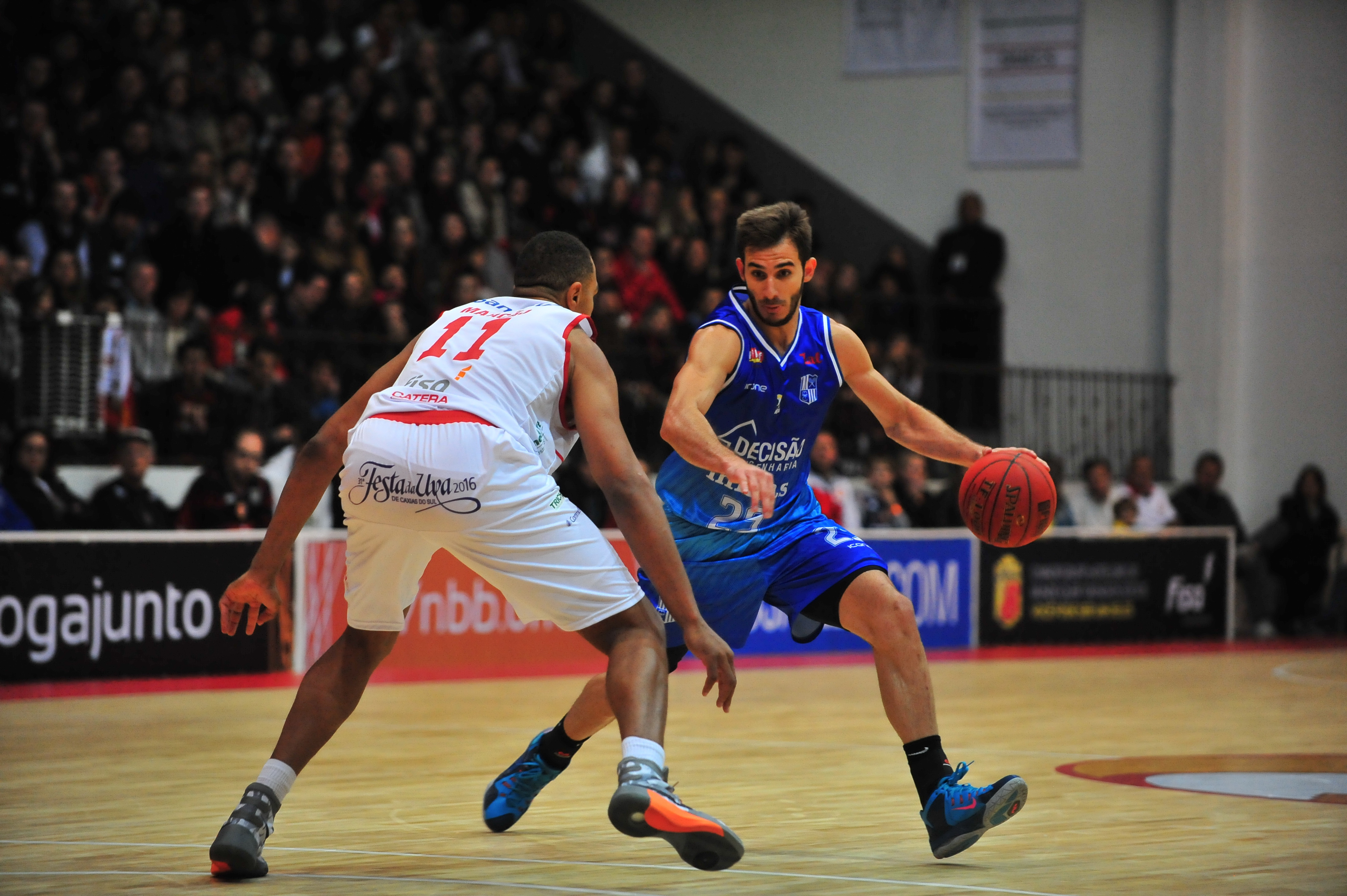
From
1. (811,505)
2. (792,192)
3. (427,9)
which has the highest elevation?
(427,9)

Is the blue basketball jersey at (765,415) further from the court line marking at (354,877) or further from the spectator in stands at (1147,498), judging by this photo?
the spectator in stands at (1147,498)

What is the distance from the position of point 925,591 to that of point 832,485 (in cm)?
111

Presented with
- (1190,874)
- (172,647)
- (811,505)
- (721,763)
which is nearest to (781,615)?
(172,647)

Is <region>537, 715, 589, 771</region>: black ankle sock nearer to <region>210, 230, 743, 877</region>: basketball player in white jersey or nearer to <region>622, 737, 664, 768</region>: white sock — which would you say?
<region>210, 230, 743, 877</region>: basketball player in white jersey

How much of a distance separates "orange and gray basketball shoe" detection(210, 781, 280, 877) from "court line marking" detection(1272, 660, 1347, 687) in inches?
332

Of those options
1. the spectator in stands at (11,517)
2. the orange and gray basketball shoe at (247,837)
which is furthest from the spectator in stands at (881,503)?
the orange and gray basketball shoe at (247,837)

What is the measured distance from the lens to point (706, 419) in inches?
206

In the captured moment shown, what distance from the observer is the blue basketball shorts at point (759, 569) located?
5.15m

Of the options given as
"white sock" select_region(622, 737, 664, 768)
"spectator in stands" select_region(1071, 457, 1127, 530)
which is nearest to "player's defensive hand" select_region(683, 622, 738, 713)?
"white sock" select_region(622, 737, 664, 768)

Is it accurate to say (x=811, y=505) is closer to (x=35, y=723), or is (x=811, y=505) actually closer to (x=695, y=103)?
(x=35, y=723)

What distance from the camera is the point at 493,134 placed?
1642 cm

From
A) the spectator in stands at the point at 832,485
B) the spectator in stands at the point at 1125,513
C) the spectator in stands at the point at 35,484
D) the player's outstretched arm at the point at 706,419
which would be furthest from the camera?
the spectator in stands at the point at 1125,513

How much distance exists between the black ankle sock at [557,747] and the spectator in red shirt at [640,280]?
9970 mm

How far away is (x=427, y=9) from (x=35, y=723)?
11.9 m
